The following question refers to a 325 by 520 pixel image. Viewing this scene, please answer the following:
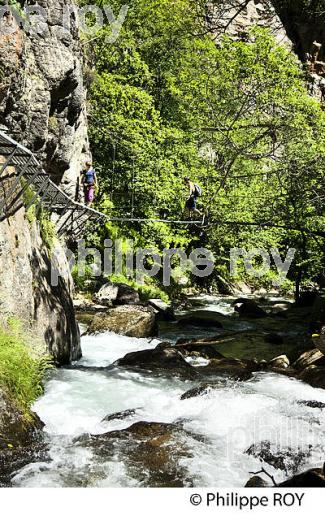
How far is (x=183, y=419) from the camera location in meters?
6.19

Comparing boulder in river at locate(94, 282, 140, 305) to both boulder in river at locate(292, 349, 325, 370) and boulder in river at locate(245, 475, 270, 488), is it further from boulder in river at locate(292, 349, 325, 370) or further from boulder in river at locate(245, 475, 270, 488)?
boulder in river at locate(245, 475, 270, 488)

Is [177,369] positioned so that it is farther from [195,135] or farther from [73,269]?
[195,135]

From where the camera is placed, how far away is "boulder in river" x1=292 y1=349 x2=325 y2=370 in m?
9.20

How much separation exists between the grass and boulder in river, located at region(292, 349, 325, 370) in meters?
5.17

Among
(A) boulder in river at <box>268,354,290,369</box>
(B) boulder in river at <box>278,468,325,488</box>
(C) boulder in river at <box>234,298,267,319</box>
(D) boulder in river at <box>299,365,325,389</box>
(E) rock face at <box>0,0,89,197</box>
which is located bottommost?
(C) boulder in river at <box>234,298,267,319</box>

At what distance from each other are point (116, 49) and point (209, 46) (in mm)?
4545

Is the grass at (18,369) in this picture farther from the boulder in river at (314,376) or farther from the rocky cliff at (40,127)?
the boulder in river at (314,376)

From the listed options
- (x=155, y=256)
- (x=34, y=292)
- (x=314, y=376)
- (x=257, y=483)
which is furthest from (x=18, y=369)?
(x=155, y=256)

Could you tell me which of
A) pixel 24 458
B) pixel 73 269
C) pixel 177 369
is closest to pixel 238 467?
pixel 24 458

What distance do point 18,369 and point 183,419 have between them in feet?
7.19

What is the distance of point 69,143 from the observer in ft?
46.5

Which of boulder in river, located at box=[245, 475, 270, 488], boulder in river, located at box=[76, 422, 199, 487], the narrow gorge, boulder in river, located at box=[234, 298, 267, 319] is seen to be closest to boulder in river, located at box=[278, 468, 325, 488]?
the narrow gorge

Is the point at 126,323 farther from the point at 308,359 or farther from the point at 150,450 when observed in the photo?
the point at 150,450

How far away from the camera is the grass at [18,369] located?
5.41 metres
